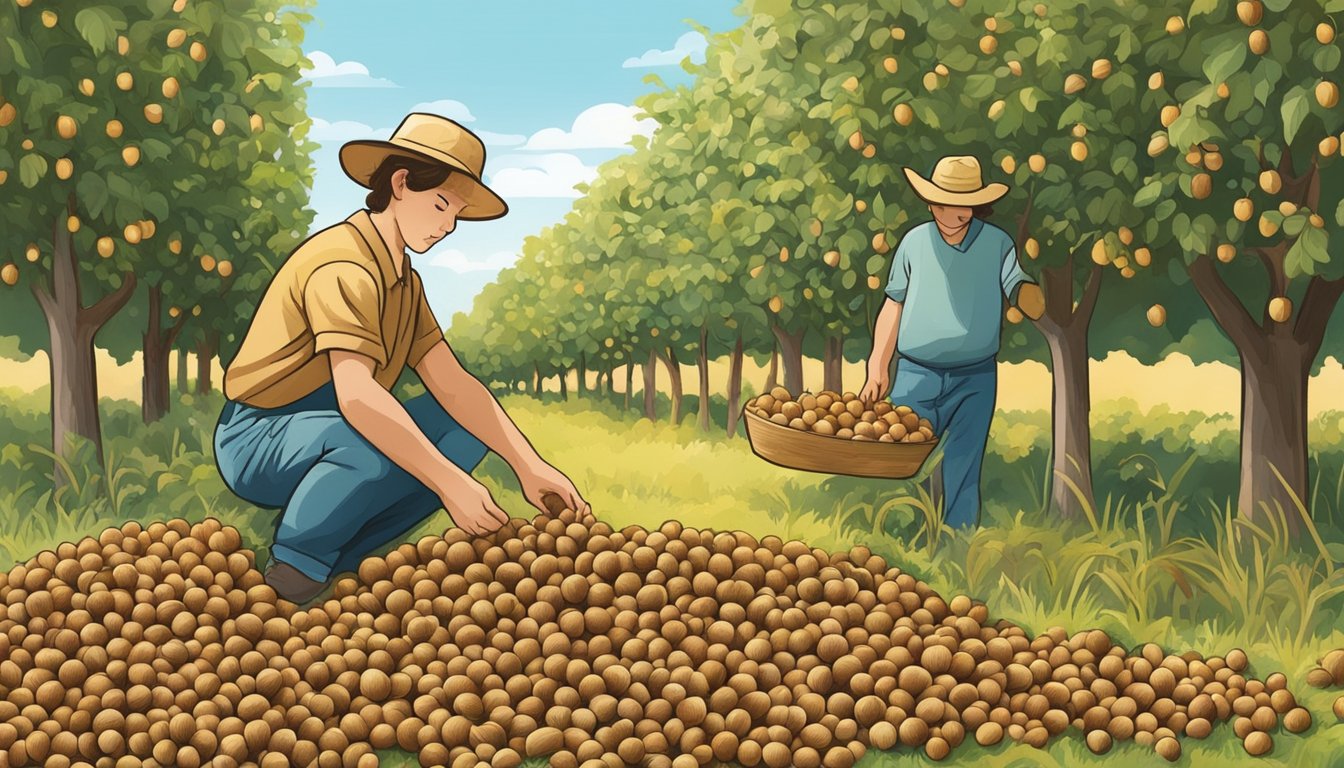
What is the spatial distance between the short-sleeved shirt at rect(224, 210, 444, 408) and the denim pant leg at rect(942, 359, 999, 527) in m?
2.40

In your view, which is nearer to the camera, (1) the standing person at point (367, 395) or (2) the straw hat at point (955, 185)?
(1) the standing person at point (367, 395)

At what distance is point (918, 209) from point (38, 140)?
4170 mm

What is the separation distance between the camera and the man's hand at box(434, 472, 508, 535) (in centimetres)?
360

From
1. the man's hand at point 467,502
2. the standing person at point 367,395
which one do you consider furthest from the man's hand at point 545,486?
the man's hand at point 467,502

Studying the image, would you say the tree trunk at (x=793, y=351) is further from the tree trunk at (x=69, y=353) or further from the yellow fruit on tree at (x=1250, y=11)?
the yellow fruit on tree at (x=1250, y=11)

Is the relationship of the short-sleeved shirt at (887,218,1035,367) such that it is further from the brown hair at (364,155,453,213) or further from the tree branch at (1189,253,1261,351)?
the brown hair at (364,155,453,213)

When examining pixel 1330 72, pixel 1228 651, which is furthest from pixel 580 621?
pixel 1330 72

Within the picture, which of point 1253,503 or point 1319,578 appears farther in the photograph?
point 1253,503

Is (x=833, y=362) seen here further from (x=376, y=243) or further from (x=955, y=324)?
(x=376, y=243)

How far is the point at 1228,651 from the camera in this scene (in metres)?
3.72

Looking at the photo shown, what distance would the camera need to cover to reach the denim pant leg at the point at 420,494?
389cm

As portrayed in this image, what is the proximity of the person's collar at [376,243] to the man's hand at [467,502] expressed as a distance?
821 mm

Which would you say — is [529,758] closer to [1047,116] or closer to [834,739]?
[834,739]

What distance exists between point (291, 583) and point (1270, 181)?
3916 mm
